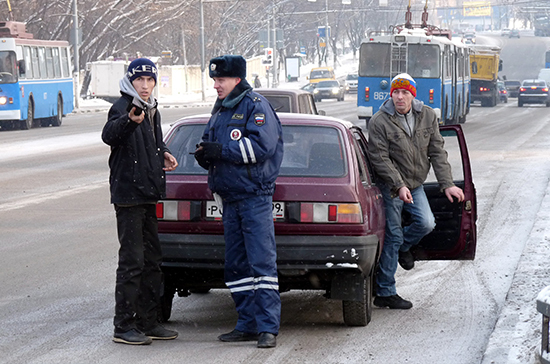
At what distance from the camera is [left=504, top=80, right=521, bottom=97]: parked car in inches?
2579

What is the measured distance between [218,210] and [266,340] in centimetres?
86

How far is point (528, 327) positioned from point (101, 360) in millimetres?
2485

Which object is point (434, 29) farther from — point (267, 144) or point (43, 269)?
point (267, 144)

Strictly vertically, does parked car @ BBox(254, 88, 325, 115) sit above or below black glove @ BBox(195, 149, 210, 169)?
below

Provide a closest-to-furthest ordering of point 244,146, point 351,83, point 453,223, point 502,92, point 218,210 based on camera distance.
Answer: point 244,146 → point 218,210 → point 453,223 → point 502,92 → point 351,83

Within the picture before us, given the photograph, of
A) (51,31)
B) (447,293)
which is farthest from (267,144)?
(51,31)

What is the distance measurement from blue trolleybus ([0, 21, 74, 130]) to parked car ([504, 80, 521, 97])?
119 feet

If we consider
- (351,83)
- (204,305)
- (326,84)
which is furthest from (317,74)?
(204,305)

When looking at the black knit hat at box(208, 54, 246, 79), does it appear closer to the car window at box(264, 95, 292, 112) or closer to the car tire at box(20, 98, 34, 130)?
the car window at box(264, 95, 292, 112)

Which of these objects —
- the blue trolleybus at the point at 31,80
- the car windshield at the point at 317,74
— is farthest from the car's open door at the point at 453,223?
the car windshield at the point at 317,74

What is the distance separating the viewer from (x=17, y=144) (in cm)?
2447

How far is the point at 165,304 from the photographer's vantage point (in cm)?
646

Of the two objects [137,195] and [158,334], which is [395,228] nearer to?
[158,334]

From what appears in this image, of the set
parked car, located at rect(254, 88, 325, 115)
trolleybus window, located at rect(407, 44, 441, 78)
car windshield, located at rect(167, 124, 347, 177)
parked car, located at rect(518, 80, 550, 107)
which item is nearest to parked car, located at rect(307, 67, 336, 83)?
parked car, located at rect(518, 80, 550, 107)
